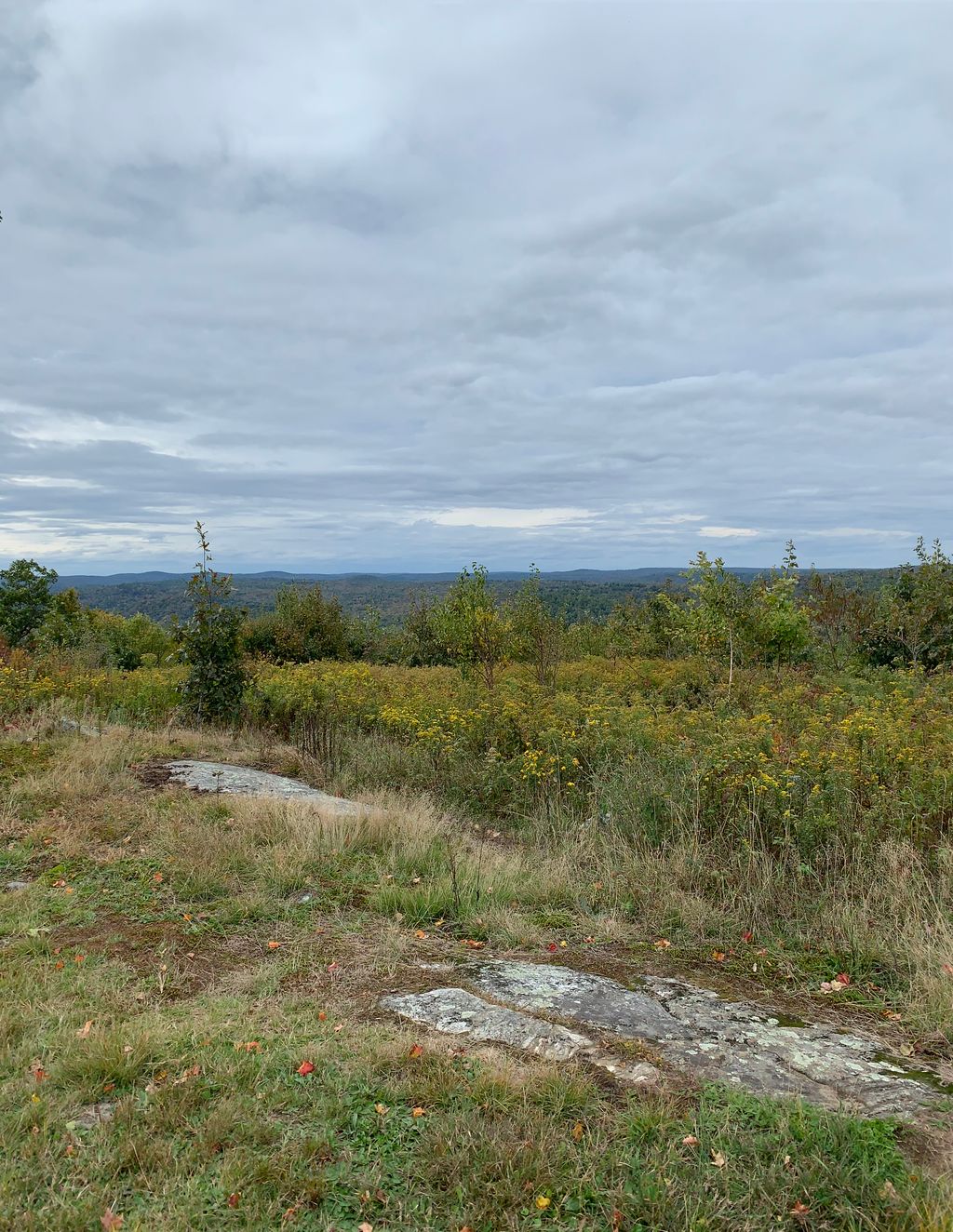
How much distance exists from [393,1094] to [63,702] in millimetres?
9560

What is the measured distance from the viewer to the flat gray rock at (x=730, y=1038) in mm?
2766

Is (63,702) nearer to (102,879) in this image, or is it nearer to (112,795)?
(112,795)

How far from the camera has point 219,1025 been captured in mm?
3121

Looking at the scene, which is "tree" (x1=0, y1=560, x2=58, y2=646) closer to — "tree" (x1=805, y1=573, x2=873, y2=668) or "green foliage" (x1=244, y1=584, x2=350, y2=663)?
"green foliage" (x1=244, y1=584, x2=350, y2=663)

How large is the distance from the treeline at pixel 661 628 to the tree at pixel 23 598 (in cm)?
31

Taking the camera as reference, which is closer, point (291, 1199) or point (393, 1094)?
point (291, 1199)

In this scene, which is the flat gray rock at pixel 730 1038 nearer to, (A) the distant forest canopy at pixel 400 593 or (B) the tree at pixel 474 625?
(A) the distant forest canopy at pixel 400 593

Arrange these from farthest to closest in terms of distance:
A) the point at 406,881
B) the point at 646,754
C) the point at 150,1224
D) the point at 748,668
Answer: the point at 748,668 → the point at 646,754 → the point at 406,881 → the point at 150,1224

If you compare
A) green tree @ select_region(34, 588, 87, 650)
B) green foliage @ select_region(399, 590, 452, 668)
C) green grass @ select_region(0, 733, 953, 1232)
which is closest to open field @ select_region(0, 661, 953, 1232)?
green grass @ select_region(0, 733, 953, 1232)

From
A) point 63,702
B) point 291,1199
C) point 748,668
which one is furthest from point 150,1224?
point 748,668

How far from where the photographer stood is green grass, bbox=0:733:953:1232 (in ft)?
7.19

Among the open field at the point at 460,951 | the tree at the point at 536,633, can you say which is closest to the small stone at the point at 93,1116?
the open field at the point at 460,951

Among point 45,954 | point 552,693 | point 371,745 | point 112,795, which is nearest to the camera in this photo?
point 45,954

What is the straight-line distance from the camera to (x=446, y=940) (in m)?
4.26
